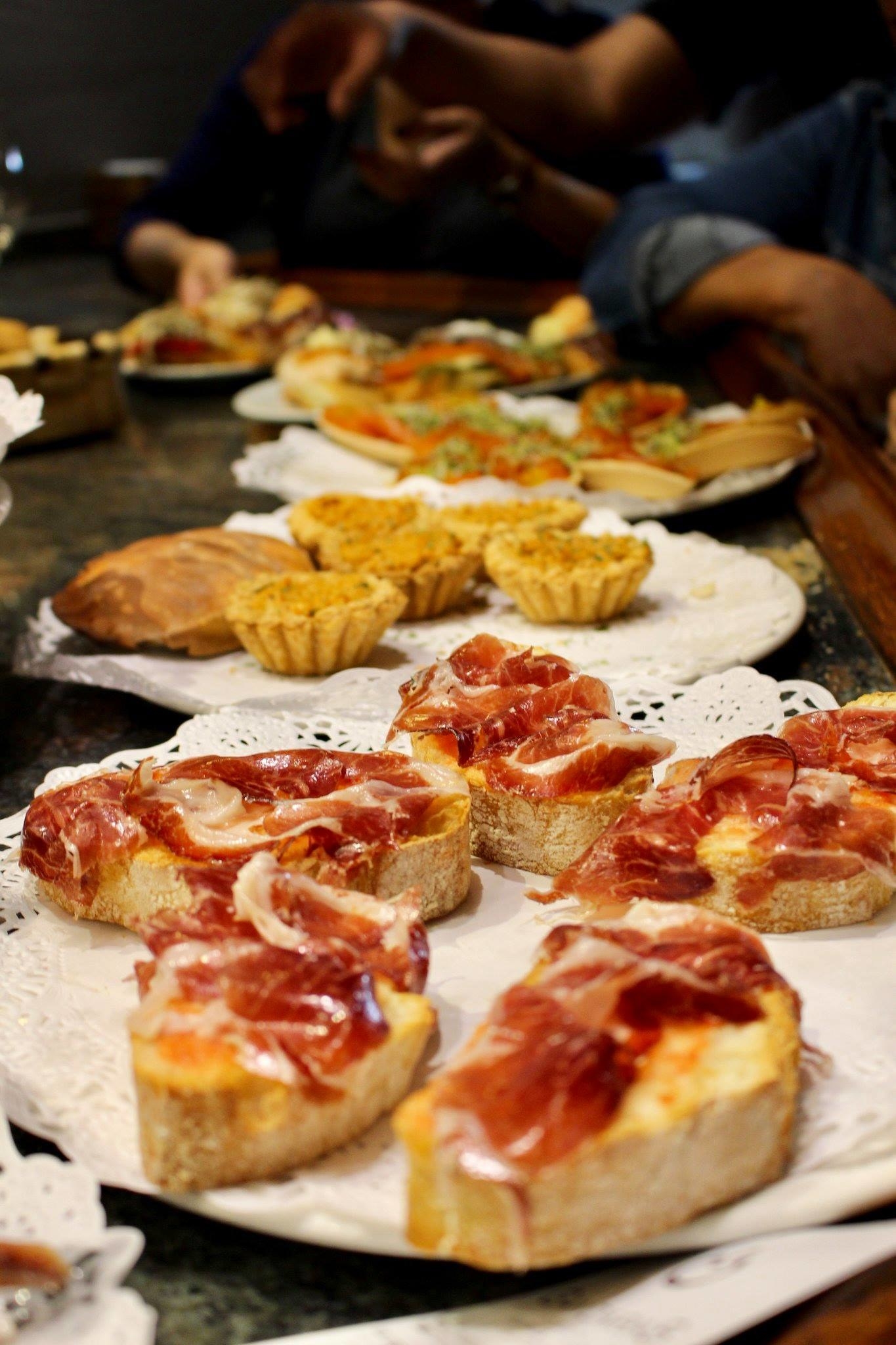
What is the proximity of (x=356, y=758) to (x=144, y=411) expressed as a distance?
3285 millimetres

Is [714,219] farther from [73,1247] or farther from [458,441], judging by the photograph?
[73,1247]

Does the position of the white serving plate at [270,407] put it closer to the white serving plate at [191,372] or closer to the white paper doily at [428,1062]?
the white serving plate at [191,372]

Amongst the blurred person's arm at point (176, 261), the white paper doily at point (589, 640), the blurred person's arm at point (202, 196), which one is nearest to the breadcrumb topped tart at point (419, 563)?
the white paper doily at point (589, 640)

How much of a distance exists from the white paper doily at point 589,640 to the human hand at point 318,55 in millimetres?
3446

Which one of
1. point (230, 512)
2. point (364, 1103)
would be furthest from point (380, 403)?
point (364, 1103)

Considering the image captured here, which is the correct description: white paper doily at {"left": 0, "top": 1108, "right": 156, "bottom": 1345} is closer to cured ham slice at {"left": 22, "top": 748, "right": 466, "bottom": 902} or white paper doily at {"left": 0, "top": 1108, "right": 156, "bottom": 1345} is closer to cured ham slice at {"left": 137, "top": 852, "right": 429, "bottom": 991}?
cured ham slice at {"left": 137, "top": 852, "right": 429, "bottom": 991}

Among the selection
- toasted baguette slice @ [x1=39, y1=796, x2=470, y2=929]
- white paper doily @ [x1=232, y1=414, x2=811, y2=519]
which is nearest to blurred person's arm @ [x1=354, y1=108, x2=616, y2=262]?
white paper doily @ [x1=232, y1=414, x2=811, y2=519]

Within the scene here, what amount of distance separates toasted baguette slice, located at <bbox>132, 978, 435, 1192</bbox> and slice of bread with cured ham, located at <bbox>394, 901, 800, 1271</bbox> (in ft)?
0.29

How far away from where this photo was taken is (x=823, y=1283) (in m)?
0.85

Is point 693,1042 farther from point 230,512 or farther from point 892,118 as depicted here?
point 892,118

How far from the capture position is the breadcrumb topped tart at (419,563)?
234cm

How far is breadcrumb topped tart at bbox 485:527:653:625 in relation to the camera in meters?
2.28

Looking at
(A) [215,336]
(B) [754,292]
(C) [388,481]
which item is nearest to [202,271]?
(A) [215,336]

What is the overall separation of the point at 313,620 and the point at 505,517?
2.34ft
